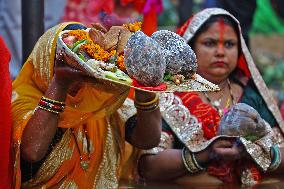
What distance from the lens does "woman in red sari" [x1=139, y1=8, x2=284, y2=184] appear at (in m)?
3.88

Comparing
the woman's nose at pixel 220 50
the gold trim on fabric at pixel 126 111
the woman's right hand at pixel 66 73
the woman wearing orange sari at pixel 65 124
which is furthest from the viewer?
the woman's nose at pixel 220 50

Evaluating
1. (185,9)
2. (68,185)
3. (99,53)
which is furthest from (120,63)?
(185,9)

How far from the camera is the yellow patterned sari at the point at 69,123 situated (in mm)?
3131

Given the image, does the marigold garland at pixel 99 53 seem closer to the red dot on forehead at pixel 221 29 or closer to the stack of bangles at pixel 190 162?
the stack of bangles at pixel 190 162

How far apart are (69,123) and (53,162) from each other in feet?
0.66

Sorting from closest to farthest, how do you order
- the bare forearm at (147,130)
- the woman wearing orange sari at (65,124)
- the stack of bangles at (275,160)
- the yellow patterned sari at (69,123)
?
1. the woman wearing orange sari at (65,124)
2. the yellow patterned sari at (69,123)
3. the bare forearm at (147,130)
4. the stack of bangles at (275,160)

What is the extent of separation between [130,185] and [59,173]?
71cm

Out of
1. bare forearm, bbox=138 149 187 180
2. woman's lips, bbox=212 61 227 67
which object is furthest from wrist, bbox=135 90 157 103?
woman's lips, bbox=212 61 227 67

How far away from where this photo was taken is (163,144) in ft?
13.0

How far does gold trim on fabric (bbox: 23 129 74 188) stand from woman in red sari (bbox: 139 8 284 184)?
770 millimetres

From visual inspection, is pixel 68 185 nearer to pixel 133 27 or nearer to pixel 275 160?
pixel 133 27

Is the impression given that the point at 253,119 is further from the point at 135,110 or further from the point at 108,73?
the point at 108,73

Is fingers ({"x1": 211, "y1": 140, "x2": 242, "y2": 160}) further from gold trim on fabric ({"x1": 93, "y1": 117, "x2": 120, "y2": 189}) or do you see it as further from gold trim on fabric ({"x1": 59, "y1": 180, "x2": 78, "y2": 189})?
gold trim on fabric ({"x1": 59, "y1": 180, "x2": 78, "y2": 189})

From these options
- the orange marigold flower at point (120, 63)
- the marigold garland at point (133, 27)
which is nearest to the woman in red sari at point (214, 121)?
the marigold garland at point (133, 27)
